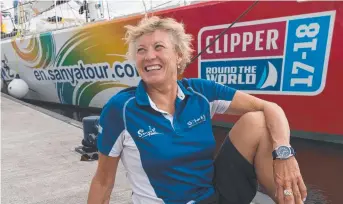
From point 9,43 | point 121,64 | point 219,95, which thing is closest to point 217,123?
point 121,64

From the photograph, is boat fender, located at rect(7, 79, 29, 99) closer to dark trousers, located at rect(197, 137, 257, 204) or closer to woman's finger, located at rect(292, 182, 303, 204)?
dark trousers, located at rect(197, 137, 257, 204)

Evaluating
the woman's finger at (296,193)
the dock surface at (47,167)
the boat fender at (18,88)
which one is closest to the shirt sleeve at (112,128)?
the woman's finger at (296,193)

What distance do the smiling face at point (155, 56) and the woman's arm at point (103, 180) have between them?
40 centimetres

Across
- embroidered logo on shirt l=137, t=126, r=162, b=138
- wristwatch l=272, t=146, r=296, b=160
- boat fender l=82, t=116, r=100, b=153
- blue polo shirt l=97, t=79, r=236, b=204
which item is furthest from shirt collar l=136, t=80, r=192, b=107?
boat fender l=82, t=116, r=100, b=153

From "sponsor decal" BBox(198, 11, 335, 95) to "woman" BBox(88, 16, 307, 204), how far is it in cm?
285

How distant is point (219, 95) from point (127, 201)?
4.01 feet

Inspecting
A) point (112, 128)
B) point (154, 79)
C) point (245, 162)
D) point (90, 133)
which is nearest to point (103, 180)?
point (112, 128)

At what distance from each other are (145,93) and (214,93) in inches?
13.9

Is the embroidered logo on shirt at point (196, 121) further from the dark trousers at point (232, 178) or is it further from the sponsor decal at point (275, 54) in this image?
the sponsor decal at point (275, 54)

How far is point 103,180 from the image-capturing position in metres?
1.43

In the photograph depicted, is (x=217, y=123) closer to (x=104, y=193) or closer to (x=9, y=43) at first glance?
(x=104, y=193)

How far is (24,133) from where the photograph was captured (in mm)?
4473

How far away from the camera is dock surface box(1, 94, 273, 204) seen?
95.3 inches

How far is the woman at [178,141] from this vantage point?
4.31ft
